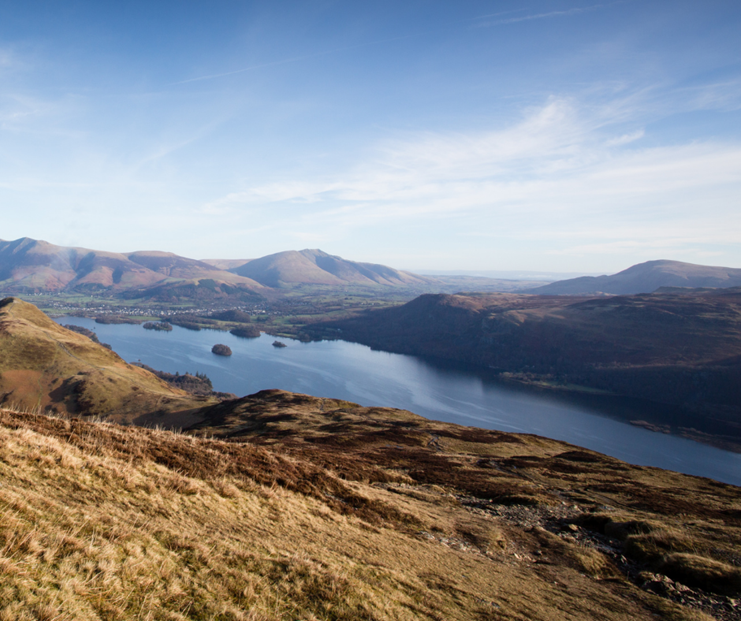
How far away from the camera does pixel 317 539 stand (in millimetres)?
15852

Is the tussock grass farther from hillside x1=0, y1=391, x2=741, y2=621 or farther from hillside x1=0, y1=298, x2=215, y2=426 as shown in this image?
hillside x1=0, y1=298, x2=215, y2=426

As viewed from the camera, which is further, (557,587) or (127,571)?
(557,587)

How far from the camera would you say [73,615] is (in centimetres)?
719

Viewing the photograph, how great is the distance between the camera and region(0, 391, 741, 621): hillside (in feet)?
30.2

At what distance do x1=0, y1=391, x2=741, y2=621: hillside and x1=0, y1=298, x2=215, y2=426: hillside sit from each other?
62.8 m

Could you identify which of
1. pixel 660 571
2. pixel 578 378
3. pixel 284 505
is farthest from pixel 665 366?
pixel 284 505

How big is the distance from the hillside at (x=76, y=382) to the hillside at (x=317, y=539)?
62.8 metres

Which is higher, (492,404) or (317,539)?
(317,539)

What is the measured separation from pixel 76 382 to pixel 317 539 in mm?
109395

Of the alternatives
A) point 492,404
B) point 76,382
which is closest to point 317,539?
point 76,382

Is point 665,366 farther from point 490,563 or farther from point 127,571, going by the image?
point 127,571

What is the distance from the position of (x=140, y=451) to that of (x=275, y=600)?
1199 cm

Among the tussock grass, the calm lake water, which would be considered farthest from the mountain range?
the calm lake water

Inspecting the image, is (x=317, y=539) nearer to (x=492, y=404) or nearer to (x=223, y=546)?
(x=223, y=546)
